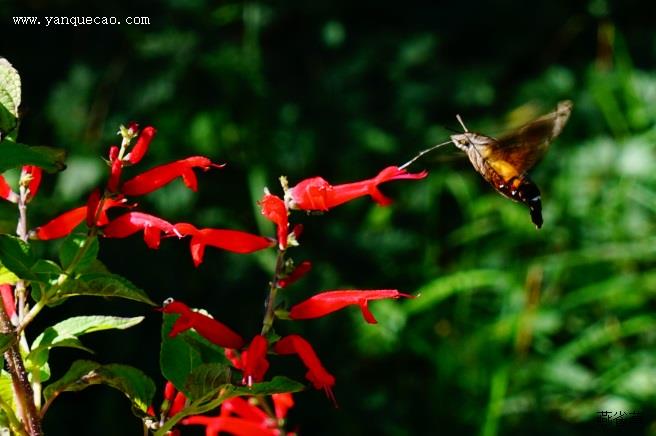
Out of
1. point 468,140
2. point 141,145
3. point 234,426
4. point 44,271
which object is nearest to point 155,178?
point 141,145

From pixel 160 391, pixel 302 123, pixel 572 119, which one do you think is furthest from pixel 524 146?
pixel 572 119

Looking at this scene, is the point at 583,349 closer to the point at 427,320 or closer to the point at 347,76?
the point at 427,320

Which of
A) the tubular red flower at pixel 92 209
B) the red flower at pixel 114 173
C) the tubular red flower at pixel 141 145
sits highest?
the tubular red flower at pixel 141 145

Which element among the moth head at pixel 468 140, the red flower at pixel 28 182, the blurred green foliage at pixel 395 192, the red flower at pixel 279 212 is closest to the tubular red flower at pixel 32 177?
the red flower at pixel 28 182

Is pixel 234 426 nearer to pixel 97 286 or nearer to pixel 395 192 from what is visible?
pixel 97 286

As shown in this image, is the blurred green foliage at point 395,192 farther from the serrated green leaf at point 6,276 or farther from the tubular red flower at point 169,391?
the serrated green leaf at point 6,276

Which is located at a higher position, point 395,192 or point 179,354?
point 179,354
